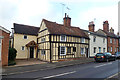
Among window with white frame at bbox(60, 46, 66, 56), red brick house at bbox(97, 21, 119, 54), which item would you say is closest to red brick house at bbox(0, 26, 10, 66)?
window with white frame at bbox(60, 46, 66, 56)

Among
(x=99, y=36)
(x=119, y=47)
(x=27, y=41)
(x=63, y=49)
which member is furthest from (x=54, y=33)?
(x=119, y=47)

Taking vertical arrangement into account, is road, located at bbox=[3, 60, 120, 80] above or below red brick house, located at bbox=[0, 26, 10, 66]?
below

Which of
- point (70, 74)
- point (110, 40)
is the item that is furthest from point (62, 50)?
point (110, 40)

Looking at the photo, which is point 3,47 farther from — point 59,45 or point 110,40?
point 110,40

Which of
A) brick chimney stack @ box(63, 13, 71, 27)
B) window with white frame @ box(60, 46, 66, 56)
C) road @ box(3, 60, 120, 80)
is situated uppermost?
brick chimney stack @ box(63, 13, 71, 27)

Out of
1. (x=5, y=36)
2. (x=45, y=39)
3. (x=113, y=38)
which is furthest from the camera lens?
(x=113, y=38)

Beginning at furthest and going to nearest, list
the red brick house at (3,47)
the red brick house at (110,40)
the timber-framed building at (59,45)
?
the red brick house at (110,40)
the timber-framed building at (59,45)
the red brick house at (3,47)

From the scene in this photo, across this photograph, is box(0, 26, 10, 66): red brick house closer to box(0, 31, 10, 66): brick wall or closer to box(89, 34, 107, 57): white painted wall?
box(0, 31, 10, 66): brick wall

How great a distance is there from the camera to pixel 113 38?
29.7 metres

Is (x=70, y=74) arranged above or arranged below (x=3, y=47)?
below

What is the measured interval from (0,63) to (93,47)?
61.6ft

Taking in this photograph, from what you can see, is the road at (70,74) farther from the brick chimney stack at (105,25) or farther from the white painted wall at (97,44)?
the brick chimney stack at (105,25)

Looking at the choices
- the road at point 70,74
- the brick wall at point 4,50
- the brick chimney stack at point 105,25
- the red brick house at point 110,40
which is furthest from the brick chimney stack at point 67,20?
the brick chimney stack at point 105,25

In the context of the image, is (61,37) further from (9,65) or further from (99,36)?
(99,36)
